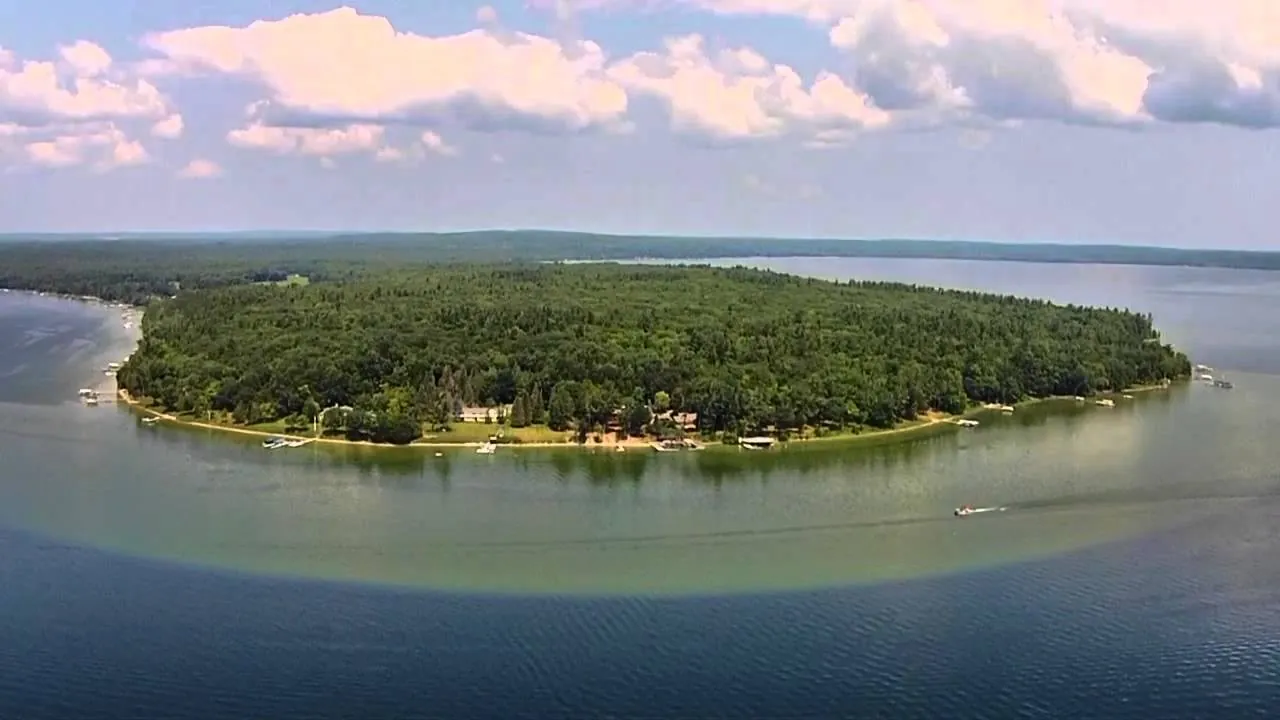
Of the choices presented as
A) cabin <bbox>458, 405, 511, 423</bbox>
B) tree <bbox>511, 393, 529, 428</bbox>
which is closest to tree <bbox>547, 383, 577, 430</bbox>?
tree <bbox>511, 393, 529, 428</bbox>

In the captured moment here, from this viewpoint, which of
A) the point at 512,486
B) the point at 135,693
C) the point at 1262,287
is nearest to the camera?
the point at 135,693

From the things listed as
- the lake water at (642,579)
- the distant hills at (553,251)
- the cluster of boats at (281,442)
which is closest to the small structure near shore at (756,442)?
the lake water at (642,579)

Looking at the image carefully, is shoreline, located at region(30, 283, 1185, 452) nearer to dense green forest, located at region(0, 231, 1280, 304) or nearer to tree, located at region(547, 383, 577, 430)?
tree, located at region(547, 383, 577, 430)

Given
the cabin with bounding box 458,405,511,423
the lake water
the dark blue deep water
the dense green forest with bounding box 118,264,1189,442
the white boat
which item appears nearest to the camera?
the dark blue deep water

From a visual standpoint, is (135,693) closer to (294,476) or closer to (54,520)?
(54,520)

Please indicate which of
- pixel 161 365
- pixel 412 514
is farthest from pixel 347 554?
pixel 161 365
